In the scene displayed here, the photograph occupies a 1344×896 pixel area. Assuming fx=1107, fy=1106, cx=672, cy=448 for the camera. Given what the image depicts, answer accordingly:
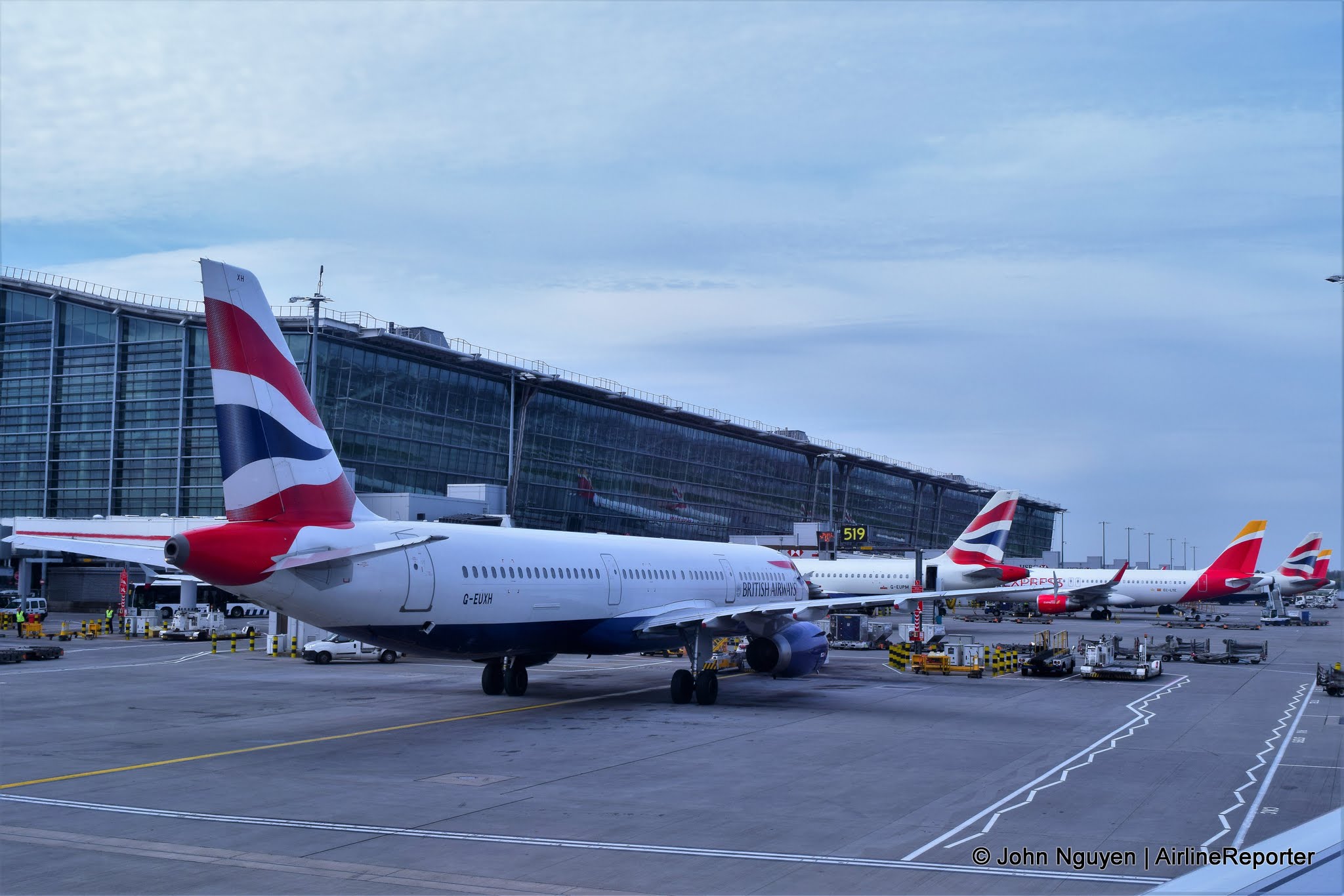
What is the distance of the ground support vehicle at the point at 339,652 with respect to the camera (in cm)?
4175

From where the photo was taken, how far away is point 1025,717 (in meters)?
27.2

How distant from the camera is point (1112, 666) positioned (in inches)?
1575

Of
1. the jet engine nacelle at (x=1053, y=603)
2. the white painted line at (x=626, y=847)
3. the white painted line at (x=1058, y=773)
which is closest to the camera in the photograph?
the white painted line at (x=626, y=847)

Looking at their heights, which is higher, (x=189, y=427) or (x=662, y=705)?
(x=189, y=427)

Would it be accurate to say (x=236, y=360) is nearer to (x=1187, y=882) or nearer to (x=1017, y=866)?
(x=1017, y=866)

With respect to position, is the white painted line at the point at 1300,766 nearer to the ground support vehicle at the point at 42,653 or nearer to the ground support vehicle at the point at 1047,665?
the ground support vehicle at the point at 1047,665

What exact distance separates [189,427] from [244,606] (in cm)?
1326

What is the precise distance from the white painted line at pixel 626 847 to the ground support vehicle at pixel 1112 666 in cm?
2790

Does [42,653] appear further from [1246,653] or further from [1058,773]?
[1246,653]

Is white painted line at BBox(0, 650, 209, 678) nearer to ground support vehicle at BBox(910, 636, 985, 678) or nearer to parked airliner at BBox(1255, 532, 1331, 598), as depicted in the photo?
ground support vehicle at BBox(910, 636, 985, 678)

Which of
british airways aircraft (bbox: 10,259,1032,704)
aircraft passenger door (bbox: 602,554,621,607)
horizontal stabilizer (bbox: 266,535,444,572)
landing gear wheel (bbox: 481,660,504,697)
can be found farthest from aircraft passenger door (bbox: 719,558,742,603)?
horizontal stabilizer (bbox: 266,535,444,572)

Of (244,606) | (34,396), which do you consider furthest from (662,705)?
(34,396)

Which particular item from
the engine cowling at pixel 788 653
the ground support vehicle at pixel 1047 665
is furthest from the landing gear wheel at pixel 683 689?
the ground support vehicle at pixel 1047 665

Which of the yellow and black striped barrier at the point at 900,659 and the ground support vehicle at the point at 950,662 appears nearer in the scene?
the ground support vehicle at the point at 950,662
